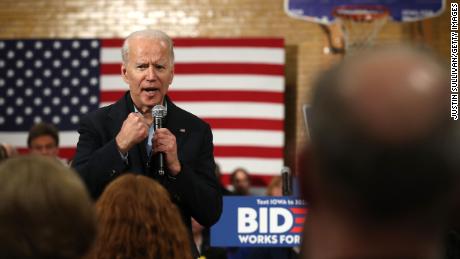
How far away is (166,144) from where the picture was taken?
2904 mm

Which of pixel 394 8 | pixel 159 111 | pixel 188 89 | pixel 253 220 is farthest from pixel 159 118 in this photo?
pixel 394 8

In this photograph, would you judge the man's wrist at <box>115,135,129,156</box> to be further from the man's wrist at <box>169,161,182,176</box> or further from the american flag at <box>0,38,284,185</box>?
the american flag at <box>0,38,284,185</box>

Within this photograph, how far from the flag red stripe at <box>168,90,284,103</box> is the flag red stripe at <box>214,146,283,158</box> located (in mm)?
575

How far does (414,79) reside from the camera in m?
0.82

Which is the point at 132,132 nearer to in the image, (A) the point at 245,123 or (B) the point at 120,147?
(B) the point at 120,147

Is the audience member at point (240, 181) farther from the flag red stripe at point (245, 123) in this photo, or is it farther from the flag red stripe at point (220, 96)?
the flag red stripe at point (220, 96)

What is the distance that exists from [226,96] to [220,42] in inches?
25.5

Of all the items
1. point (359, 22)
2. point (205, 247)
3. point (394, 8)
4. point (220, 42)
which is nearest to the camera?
point (205, 247)

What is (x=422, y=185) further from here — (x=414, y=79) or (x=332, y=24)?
(x=332, y=24)

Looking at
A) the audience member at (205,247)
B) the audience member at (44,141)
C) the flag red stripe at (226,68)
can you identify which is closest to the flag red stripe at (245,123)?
the flag red stripe at (226,68)

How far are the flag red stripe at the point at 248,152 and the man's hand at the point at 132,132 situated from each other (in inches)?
274

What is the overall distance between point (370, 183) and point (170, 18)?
1019cm

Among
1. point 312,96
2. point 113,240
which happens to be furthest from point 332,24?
point 312,96

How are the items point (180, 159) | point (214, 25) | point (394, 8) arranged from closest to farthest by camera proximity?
1. point (180, 159)
2. point (394, 8)
3. point (214, 25)
